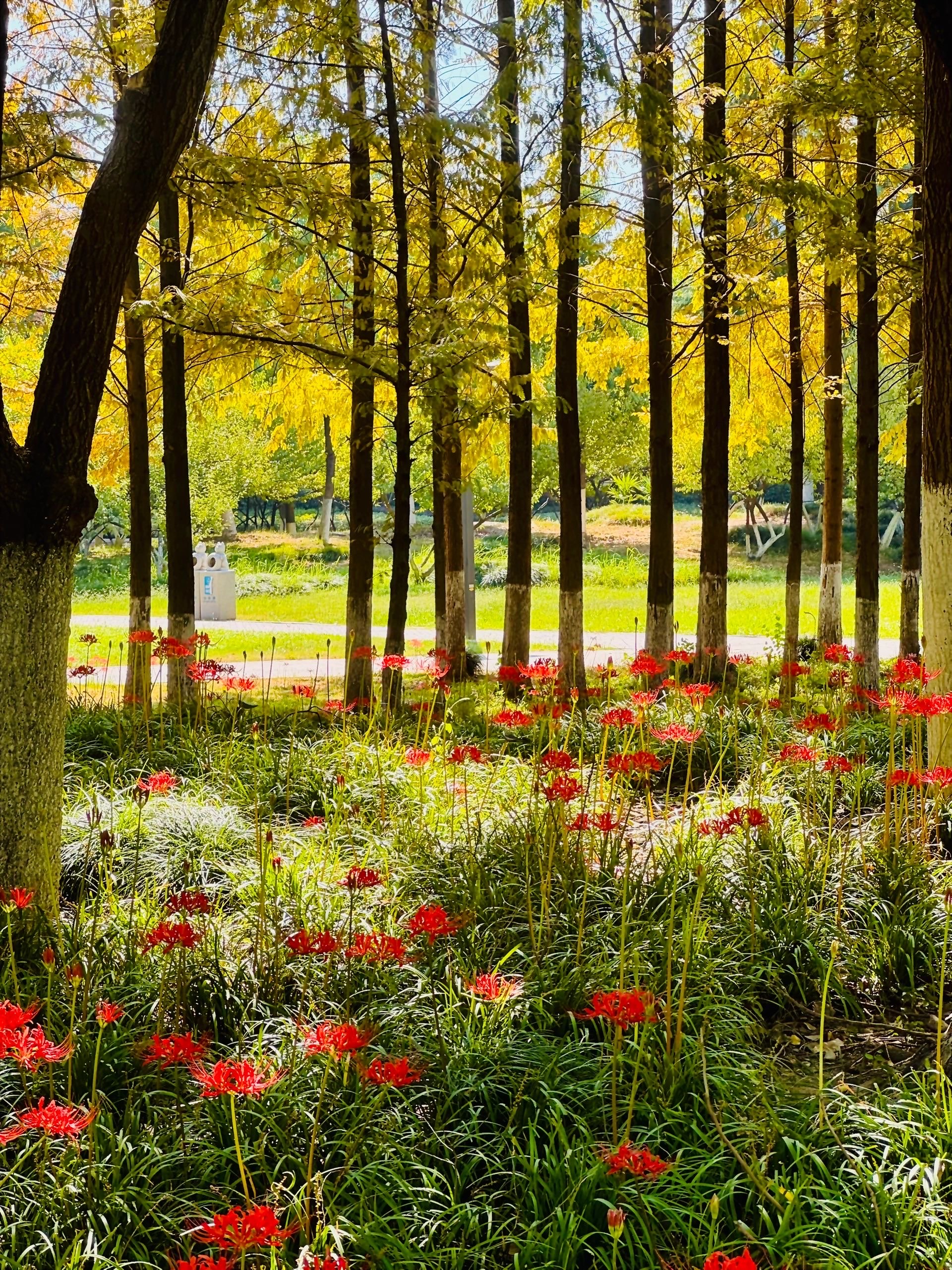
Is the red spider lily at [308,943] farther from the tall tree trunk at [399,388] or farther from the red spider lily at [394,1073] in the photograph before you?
the tall tree trunk at [399,388]

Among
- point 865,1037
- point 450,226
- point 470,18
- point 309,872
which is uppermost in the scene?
point 470,18

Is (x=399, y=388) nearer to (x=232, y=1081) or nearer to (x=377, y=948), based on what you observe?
(x=377, y=948)

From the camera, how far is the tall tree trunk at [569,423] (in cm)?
907

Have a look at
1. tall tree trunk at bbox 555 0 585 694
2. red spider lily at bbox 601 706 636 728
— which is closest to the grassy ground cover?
red spider lily at bbox 601 706 636 728

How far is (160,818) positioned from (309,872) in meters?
1.12

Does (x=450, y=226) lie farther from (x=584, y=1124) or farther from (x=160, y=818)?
(x=584, y=1124)

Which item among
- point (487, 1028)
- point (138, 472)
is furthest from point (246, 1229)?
point (138, 472)

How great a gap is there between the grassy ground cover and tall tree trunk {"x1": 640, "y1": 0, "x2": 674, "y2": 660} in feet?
12.5

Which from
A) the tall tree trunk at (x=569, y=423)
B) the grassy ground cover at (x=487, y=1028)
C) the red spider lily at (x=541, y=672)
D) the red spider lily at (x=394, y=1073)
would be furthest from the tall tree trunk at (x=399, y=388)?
the red spider lily at (x=394, y=1073)

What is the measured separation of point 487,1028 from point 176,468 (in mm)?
6571

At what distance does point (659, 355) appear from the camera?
9883 millimetres

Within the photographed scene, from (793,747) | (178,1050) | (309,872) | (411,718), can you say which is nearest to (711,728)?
(411,718)

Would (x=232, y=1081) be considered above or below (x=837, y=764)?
below

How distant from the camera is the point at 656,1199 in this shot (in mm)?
2336
